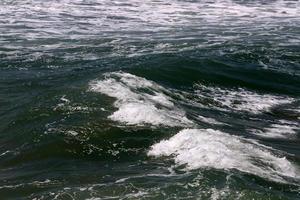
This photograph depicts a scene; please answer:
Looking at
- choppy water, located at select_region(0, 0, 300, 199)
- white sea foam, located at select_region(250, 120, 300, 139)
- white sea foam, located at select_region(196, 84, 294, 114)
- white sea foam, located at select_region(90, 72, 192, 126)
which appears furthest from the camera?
white sea foam, located at select_region(196, 84, 294, 114)

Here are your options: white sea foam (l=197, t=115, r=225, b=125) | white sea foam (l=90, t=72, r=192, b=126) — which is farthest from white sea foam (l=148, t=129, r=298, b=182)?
white sea foam (l=197, t=115, r=225, b=125)

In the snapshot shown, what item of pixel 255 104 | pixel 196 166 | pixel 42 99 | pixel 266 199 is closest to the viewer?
pixel 266 199

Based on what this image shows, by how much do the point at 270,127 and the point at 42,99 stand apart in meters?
6.68

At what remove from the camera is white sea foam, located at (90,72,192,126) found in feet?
44.4

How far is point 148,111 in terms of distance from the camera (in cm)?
1401

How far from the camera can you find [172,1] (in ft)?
150

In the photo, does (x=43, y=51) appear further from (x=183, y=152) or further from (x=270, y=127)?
(x=183, y=152)

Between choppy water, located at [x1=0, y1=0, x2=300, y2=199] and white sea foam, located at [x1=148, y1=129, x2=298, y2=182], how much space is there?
31 millimetres

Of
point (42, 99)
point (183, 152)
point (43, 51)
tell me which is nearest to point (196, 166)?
point (183, 152)

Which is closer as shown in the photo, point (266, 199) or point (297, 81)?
point (266, 199)

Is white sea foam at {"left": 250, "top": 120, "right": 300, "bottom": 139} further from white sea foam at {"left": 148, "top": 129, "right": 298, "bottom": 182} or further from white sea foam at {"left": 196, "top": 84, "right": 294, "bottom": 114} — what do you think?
white sea foam at {"left": 148, "top": 129, "right": 298, "bottom": 182}

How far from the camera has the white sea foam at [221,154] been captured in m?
10.2

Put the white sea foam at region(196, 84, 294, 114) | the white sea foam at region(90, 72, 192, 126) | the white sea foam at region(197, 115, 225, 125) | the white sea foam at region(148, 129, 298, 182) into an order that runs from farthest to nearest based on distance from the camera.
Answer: the white sea foam at region(196, 84, 294, 114) < the white sea foam at region(197, 115, 225, 125) < the white sea foam at region(90, 72, 192, 126) < the white sea foam at region(148, 129, 298, 182)

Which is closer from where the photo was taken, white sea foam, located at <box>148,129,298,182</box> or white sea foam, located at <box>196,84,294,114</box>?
white sea foam, located at <box>148,129,298,182</box>
